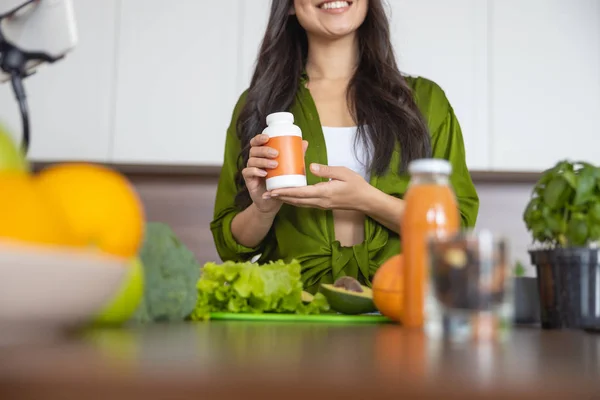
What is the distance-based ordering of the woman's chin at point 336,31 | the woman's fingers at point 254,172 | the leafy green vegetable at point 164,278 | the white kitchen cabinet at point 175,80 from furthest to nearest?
the white kitchen cabinet at point 175,80 < the woman's chin at point 336,31 < the woman's fingers at point 254,172 < the leafy green vegetable at point 164,278

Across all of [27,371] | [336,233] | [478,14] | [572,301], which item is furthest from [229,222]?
[478,14]

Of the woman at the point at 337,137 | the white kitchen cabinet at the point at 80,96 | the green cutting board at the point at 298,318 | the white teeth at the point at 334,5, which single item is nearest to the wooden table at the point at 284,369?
the green cutting board at the point at 298,318

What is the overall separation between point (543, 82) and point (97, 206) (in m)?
2.46

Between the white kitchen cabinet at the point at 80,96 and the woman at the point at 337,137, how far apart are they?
1132 millimetres

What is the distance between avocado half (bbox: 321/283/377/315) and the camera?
0.81 metres

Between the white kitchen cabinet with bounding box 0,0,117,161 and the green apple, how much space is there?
2111mm

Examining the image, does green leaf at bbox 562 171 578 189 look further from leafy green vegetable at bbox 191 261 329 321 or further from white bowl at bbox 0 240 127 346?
white bowl at bbox 0 240 127 346

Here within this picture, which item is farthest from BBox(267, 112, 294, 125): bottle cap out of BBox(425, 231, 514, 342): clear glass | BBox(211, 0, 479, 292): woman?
BBox(425, 231, 514, 342): clear glass

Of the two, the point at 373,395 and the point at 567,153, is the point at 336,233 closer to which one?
the point at 373,395

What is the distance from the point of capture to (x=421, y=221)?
585 millimetres

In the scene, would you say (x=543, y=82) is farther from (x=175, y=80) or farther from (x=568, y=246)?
(x=568, y=246)

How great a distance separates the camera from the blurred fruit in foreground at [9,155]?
1.27ft

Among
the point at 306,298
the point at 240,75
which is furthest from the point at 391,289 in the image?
the point at 240,75

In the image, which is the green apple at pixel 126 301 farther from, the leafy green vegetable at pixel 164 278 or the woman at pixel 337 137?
the woman at pixel 337 137
